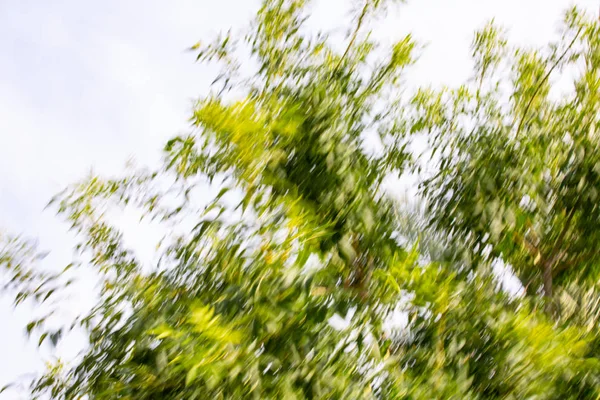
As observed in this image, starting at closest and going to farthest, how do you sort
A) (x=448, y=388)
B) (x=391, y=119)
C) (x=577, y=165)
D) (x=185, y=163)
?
(x=448, y=388) < (x=185, y=163) < (x=577, y=165) < (x=391, y=119)

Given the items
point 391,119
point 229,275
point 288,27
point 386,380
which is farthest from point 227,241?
point 391,119

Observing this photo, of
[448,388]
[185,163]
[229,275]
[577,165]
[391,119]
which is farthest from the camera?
[391,119]

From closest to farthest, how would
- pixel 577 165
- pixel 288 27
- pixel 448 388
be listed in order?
pixel 448 388 → pixel 288 27 → pixel 577 165

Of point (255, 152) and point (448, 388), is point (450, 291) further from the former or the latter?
point (255, 152)

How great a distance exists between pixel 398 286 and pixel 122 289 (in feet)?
3.97

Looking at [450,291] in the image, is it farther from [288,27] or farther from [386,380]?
[288,27]

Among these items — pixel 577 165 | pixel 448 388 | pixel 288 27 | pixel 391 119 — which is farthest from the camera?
pixel 391 119

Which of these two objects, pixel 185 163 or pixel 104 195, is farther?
pixel 104 195

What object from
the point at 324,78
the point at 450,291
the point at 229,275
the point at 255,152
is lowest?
the point at 450,291

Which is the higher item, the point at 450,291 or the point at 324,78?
the point at 324,78

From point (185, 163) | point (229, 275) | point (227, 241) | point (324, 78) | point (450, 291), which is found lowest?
point (450, 291)

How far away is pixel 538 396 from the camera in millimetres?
2016

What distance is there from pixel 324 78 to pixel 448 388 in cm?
128

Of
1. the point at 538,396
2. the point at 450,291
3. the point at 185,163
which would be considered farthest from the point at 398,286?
the point at 185,163
